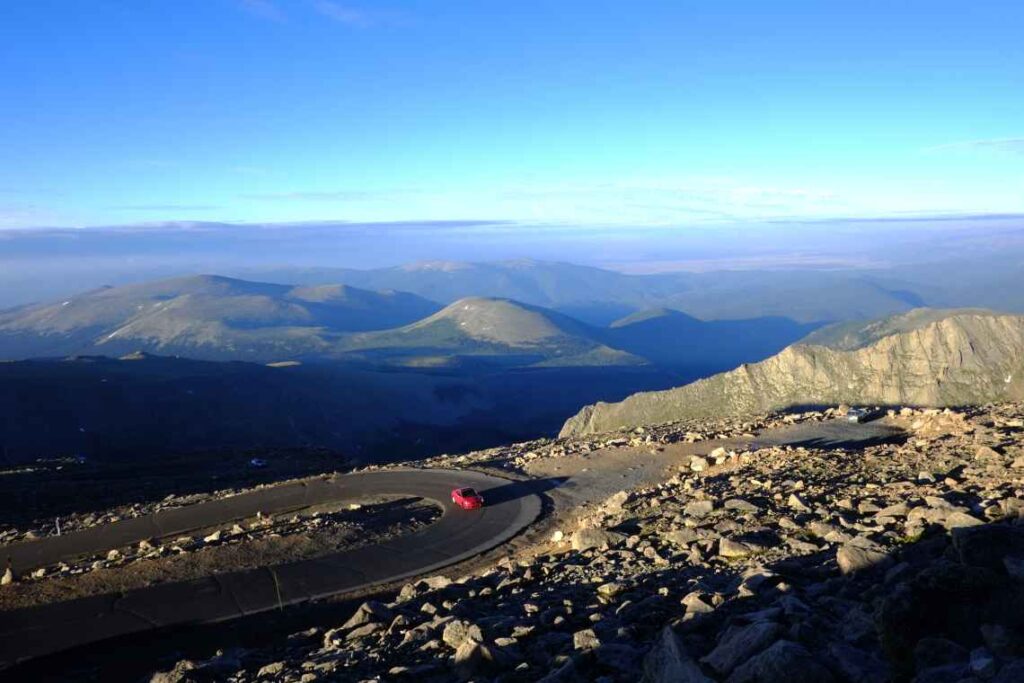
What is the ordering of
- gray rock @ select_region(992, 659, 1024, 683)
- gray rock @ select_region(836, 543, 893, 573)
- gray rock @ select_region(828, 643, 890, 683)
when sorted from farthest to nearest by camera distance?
gray rock @ select_region(836, 543, 893, 573) → gray rock @ select_region(828, 643, 890, 683) → gray rock @ select_region(992, 659, 1024, 683)

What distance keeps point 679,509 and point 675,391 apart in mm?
71343

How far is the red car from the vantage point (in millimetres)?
33000

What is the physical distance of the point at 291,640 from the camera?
17344 mm

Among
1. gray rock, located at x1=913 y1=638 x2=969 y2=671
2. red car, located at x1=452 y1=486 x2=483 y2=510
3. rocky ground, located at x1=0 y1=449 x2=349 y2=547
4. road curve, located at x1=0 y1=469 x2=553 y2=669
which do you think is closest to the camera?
gray rock, located at x1=913 y1=638 x2=969 y2=671

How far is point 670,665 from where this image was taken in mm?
8750

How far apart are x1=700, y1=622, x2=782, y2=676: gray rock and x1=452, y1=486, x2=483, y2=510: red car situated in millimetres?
23926

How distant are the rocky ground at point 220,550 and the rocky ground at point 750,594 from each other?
6.29m

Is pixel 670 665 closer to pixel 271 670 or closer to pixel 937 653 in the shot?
pixel 937 653

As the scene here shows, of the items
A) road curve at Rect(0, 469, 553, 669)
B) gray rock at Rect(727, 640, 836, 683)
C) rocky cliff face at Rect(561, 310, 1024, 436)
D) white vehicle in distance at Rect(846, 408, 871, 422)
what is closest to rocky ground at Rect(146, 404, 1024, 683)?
gray rock at Rect(727, 640, 836, 683)

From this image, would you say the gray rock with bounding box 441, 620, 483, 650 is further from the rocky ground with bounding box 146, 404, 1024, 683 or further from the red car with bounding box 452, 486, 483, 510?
the red car with bounding box 452, 486, 483, 510

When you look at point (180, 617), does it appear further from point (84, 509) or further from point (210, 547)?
point (84, 509)

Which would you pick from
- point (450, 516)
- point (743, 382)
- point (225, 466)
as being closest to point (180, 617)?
point (450, 516)

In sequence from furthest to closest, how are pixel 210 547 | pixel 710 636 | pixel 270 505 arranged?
pixel 270 505 → pixel 210 547 → pixel 710 636

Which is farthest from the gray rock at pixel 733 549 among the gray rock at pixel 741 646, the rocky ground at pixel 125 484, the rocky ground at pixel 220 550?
the rocky ground at pixel 125 484
